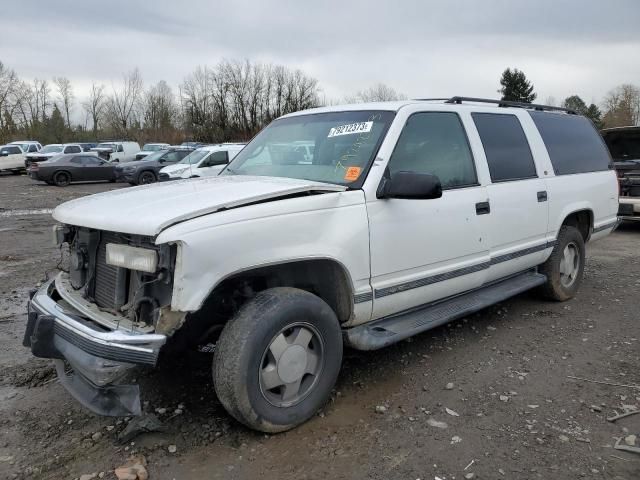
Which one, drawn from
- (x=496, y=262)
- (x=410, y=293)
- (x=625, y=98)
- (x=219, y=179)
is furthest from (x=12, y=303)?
(x=625, y=98)

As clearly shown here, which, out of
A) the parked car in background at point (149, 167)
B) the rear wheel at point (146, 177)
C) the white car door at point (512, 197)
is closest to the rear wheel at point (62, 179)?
the parked car in background at point (149, 167)

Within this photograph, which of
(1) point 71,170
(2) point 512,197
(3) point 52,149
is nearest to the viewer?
(2) point 512,197

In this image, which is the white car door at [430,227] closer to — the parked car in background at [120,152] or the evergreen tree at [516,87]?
the parked car in background at [120,152]

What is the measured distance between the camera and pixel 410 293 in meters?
3.68

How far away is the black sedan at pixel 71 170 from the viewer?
2292cm

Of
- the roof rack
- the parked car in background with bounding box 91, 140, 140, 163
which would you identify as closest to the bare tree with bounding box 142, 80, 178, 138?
the parked car in background with bounding box 91, 140, 140, 163

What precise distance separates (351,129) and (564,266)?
3.02m

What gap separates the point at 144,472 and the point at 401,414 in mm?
1512

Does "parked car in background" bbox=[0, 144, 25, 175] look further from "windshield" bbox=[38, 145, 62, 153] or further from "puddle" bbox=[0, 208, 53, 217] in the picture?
"puddle" bbox=[0, 208, 53, 217]

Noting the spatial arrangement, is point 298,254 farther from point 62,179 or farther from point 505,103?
point 62,179

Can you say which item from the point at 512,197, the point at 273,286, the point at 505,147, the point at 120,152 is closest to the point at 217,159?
the point at 505,147

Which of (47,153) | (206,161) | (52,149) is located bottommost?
(206,161)

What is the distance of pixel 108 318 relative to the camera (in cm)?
300

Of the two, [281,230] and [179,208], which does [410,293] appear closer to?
[281,230]
